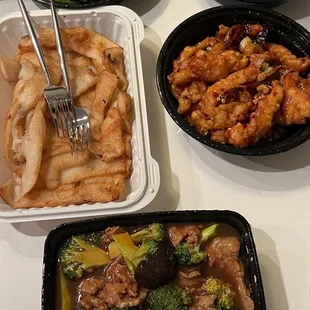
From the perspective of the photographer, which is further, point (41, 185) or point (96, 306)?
point (41, 185)

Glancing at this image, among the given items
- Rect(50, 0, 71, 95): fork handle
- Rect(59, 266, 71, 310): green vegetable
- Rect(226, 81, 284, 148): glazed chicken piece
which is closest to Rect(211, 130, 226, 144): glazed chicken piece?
Rect(226, 81, 284, 148): glazed chicken piece

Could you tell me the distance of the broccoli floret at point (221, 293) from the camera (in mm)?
1501

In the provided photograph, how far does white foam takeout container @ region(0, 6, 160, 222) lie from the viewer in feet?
5.46

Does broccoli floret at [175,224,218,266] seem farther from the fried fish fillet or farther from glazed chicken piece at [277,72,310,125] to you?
the fried fish fillet

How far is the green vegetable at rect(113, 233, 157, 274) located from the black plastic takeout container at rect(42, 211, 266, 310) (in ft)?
0.21

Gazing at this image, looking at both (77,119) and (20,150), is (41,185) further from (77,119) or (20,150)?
(77,119)

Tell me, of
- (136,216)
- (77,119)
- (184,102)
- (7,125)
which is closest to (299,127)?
(184,102)

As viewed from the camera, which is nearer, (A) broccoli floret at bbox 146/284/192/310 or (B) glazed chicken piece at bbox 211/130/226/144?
(A) broccoli floret at bbox 146/284/192/310

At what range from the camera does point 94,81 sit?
1888 millimetres

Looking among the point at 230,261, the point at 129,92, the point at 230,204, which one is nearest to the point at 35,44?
the point at 129,92

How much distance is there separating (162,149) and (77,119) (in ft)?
1.15

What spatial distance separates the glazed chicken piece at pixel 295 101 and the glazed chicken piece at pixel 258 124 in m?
0.04

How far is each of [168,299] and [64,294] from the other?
333mm

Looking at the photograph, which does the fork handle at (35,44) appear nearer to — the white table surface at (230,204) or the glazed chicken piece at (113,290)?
the white table surface at (230,204)
